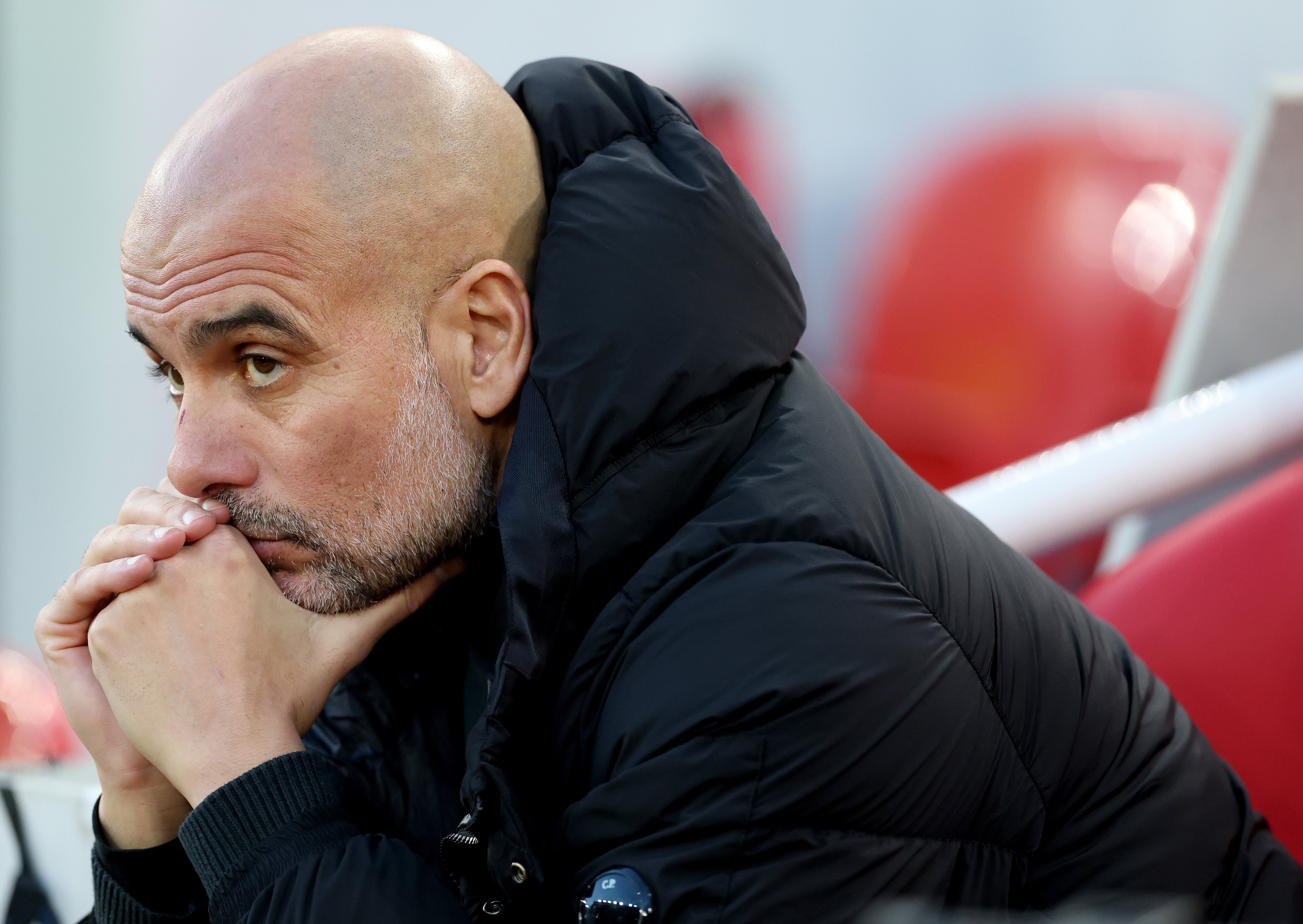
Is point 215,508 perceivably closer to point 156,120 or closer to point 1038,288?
point 1038,288

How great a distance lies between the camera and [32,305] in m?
3.68

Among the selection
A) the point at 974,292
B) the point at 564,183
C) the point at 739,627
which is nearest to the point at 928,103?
the point at 974,292

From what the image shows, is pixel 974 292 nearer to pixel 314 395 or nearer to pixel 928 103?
pixel 928 103

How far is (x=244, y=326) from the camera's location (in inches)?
34.8

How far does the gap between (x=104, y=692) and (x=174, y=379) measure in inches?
9.7

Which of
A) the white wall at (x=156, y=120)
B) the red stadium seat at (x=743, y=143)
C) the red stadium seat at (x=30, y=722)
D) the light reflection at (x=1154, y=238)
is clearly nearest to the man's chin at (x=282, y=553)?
the red stadium seat at (x=30, y=722)

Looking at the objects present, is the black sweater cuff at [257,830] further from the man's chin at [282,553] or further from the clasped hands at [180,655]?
the man's chin at [282,553]

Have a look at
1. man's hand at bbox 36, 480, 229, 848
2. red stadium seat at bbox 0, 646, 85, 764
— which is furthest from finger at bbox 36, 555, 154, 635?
red stadium seat at bbox 0, 646, 85, 764

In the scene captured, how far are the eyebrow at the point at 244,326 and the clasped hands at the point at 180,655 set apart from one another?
124mm

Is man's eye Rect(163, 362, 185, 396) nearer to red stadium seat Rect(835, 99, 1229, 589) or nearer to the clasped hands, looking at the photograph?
the clasped hands

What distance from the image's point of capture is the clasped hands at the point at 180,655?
2.79 ft

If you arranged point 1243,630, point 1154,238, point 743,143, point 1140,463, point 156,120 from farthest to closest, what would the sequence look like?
point 156,120 → point 743,143 → point 1154,238 → point 1140,463 → point 1243,630

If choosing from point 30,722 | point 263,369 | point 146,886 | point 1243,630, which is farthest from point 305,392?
point 1243,630

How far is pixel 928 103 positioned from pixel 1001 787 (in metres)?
Answer: 3.17
